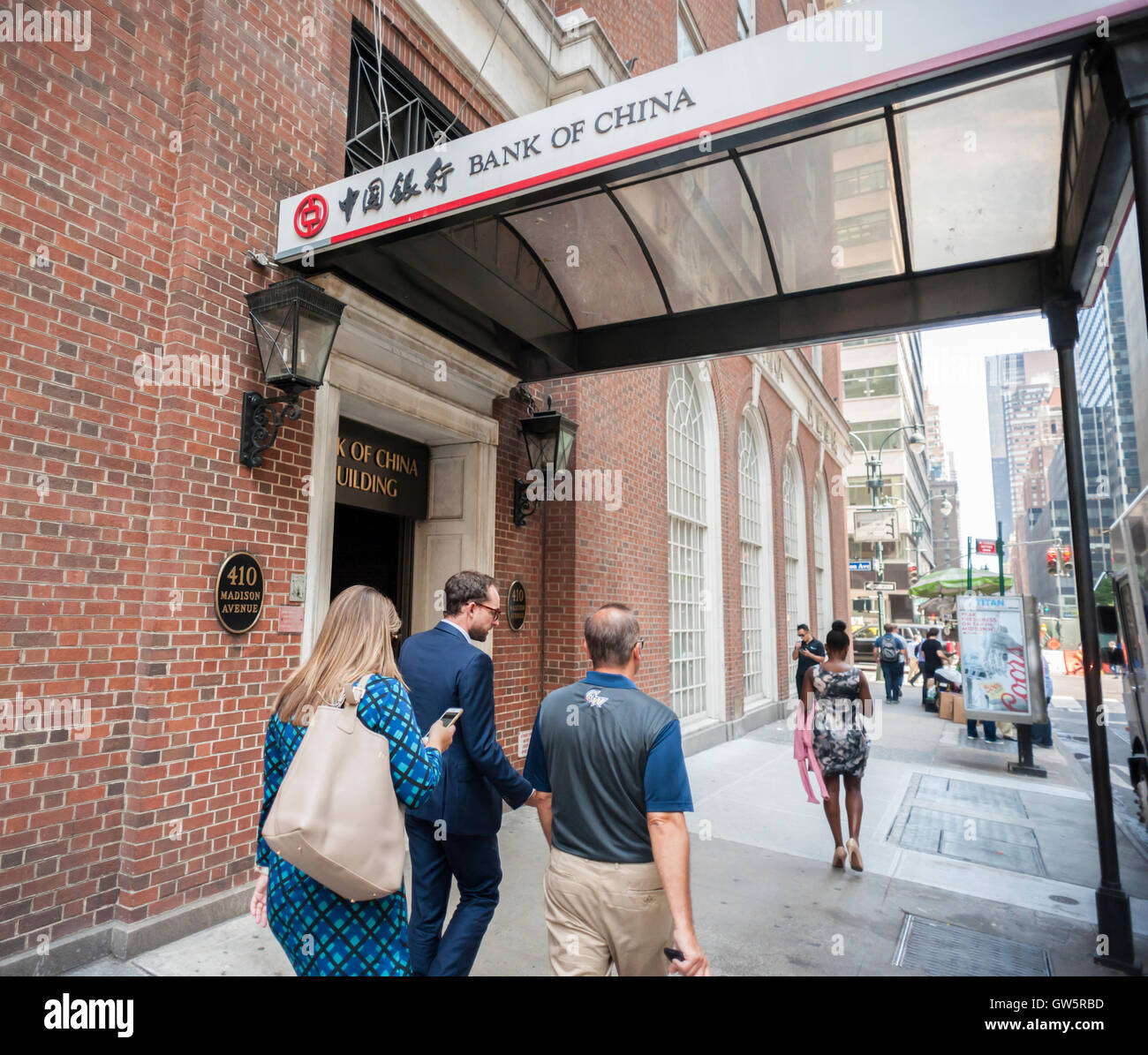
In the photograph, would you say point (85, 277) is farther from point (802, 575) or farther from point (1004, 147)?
point (802, 575)

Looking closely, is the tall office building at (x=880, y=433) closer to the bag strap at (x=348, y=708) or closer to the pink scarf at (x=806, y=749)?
the pink scarf at (x=806, y=749)

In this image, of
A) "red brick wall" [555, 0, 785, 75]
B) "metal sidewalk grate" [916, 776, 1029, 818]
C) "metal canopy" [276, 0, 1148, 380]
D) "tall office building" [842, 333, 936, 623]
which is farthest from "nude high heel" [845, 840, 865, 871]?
"tall office building" [842, 333, 936, 623]

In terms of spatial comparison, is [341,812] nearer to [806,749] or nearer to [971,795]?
[806,749]

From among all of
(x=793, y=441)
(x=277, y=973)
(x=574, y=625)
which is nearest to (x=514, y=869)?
(x=277, y=973)

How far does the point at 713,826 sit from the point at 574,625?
2.42 m

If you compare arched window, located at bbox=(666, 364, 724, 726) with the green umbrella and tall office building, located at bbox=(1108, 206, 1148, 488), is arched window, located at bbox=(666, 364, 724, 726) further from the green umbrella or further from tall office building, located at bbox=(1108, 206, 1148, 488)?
the green umbrella

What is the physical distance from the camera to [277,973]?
12.1 feet

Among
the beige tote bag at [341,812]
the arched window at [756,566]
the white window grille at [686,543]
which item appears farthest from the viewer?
the arched window at [756,566]

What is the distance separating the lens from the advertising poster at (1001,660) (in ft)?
33.2

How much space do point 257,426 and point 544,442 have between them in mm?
3146

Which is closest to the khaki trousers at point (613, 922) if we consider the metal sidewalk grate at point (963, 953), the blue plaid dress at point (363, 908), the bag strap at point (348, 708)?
the blue plaid dress at point (363, 908)

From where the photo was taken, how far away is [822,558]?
2234cm

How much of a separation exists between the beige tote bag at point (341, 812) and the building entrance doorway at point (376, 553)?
5.03m

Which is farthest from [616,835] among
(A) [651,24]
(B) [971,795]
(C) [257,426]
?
(A) [651,24]
